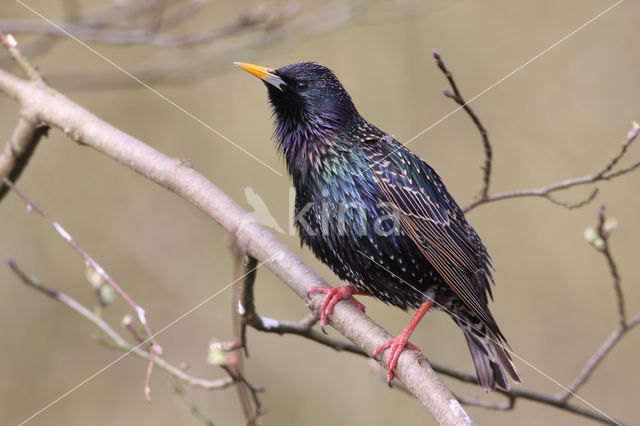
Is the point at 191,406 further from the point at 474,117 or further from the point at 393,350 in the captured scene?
the point at 474,117

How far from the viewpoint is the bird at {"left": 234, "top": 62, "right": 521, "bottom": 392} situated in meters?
3.75

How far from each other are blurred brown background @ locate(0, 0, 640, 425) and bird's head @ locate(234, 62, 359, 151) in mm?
1413

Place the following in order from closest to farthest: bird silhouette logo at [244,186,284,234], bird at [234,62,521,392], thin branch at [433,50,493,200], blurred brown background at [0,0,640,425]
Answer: thin branch at [433,50,493,200], bird silhouette logo at [244,186,284,234], bird at [234,62,521,392], blurred brown background at [0,0,640,425]

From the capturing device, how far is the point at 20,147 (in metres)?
3.76

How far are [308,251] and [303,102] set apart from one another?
2435mm

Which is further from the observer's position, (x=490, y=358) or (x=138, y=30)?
(x=138, y=30)

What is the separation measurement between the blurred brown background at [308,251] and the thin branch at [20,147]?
5.52 ft

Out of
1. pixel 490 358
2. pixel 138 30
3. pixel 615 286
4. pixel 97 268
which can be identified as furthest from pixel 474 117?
pixel 138 30

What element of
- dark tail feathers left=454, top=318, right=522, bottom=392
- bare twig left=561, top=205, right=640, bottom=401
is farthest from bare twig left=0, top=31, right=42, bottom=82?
bare twig left=561, top=205, right=640, bottom=401

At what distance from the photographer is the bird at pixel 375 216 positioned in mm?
3746

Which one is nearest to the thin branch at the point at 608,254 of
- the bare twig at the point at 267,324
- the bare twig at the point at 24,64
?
the bare twig at the point at 267,324

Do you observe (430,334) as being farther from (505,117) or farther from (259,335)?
(505,117)

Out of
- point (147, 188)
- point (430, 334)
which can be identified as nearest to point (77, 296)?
point (147, 188)

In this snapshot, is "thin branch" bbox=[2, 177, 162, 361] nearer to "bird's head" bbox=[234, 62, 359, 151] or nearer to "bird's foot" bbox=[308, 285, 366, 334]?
"bird's foot" bbox=[308, 285, 366, 334]
